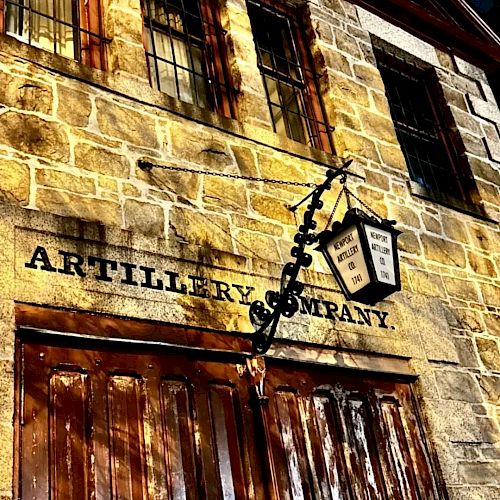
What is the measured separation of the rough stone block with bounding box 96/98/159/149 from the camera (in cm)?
405

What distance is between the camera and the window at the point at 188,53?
492 centimetres

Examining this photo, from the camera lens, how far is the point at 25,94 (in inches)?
150

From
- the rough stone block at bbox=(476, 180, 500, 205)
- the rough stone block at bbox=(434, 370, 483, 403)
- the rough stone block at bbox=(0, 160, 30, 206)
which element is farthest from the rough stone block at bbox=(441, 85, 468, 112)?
the rough stone block at bbox=(0, 160, 30, 206)

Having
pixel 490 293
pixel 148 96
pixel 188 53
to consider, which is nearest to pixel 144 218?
pixel 148 96

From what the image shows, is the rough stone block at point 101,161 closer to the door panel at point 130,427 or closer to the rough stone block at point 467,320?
the door panel at point 130,427

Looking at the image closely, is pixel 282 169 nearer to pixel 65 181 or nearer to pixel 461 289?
pixel 65 181

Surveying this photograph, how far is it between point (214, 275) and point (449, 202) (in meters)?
2.82

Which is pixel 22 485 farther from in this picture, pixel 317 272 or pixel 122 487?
pixel 317 272

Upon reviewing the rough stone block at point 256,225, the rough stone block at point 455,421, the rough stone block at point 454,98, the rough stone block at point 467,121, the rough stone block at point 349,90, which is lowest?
the rough stone block at point 455,421

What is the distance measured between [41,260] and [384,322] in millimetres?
2412

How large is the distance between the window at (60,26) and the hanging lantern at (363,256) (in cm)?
198

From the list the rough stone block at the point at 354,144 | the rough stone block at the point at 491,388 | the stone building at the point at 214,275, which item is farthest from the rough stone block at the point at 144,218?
the rough stone block at the point at 491,388

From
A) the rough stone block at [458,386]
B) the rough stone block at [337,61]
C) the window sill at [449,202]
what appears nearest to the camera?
the rough stone block at [458,386]

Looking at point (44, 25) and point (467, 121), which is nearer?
point (44, 25)
